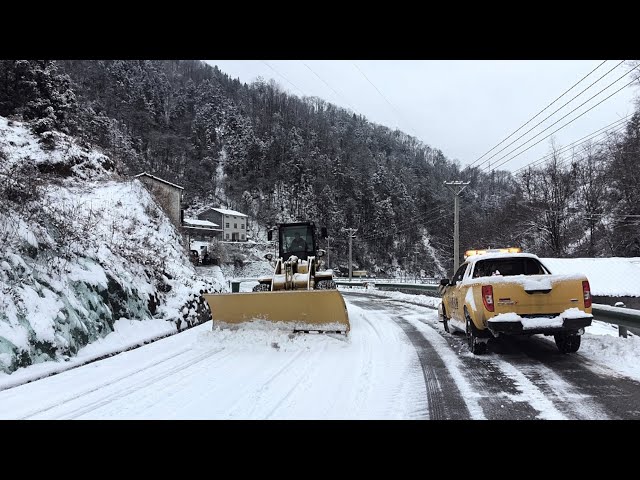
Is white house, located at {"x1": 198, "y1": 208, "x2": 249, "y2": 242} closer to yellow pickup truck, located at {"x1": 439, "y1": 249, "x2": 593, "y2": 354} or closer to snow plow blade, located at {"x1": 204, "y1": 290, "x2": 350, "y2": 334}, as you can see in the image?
snow plow blade, located at {"x1": 204, "y1": 290, "x2": 350, "y2": 334}

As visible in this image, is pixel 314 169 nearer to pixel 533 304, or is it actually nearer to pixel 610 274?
pixel 610 274

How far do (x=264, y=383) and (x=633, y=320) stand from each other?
20.3 feet

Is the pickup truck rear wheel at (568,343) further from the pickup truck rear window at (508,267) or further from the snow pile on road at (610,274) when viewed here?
the snow pile on road at (610,274)

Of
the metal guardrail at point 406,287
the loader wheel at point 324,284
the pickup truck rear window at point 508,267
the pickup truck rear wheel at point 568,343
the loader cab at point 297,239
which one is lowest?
the metal guardrail at point 406,287

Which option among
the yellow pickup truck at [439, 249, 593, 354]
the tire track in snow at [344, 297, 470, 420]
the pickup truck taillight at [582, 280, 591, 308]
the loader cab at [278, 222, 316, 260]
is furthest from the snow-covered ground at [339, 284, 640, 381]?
the loader cab at [278, 222, 316, 260]

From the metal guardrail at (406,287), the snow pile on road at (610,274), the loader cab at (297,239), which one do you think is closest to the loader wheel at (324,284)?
the loader cab at (297,239)

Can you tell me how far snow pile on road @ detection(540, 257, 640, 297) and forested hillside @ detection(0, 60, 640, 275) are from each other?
2136 centimetres

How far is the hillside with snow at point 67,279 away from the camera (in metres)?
6.46

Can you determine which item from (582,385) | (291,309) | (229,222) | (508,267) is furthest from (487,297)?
(229,222)

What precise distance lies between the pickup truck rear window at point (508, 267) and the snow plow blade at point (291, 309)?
2779 millimetres

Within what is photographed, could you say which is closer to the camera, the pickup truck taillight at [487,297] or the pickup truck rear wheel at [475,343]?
the pickup truck taillight at [487,297]

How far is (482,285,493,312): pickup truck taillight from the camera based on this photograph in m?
6.61
